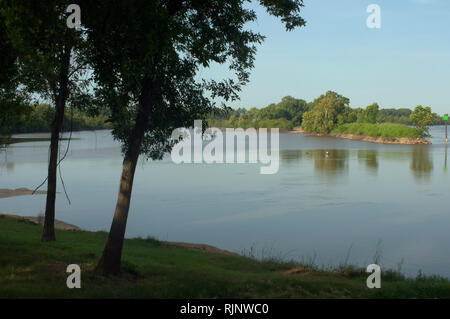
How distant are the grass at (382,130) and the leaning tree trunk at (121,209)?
111 metres

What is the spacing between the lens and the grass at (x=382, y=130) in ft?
368

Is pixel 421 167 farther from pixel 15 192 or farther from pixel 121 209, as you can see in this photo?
pixel 121 209

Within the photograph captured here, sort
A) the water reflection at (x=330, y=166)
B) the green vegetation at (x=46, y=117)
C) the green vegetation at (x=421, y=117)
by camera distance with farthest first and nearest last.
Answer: the green vegetation at (x=421, y=117)
the water reflection at (x=330, y=166)
the green vegetation at (x=46, y=117)

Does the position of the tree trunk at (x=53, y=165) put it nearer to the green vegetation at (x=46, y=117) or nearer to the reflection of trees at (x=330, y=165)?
the green vegetation at (x=46, y=117)

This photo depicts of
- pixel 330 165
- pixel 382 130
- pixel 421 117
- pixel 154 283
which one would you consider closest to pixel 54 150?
pixel 154 283

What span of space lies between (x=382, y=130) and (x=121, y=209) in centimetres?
12324

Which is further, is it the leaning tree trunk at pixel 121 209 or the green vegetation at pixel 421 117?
the green vegetation at pixel 421 117

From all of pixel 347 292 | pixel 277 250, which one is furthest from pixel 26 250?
pixel 277 250

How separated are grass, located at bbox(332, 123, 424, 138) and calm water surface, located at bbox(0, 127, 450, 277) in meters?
58.6

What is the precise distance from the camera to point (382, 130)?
124m

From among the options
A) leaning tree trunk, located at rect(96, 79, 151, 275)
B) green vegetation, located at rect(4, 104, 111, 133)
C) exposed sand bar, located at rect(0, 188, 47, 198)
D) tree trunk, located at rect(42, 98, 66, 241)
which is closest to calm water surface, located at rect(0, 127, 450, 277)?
green vegetation, located at rect(4, 104, 111, 133)

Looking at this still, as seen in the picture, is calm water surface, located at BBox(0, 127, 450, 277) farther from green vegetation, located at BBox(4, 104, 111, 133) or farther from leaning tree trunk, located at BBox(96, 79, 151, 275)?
leaning tree trunk, located at BBox(96, 79, 151, 275)

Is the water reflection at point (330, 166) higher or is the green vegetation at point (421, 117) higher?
the green vegetation at point (421, 117)

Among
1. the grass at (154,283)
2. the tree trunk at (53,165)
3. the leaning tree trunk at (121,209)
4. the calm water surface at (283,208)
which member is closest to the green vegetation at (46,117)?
the tree trunk at (53,165)
